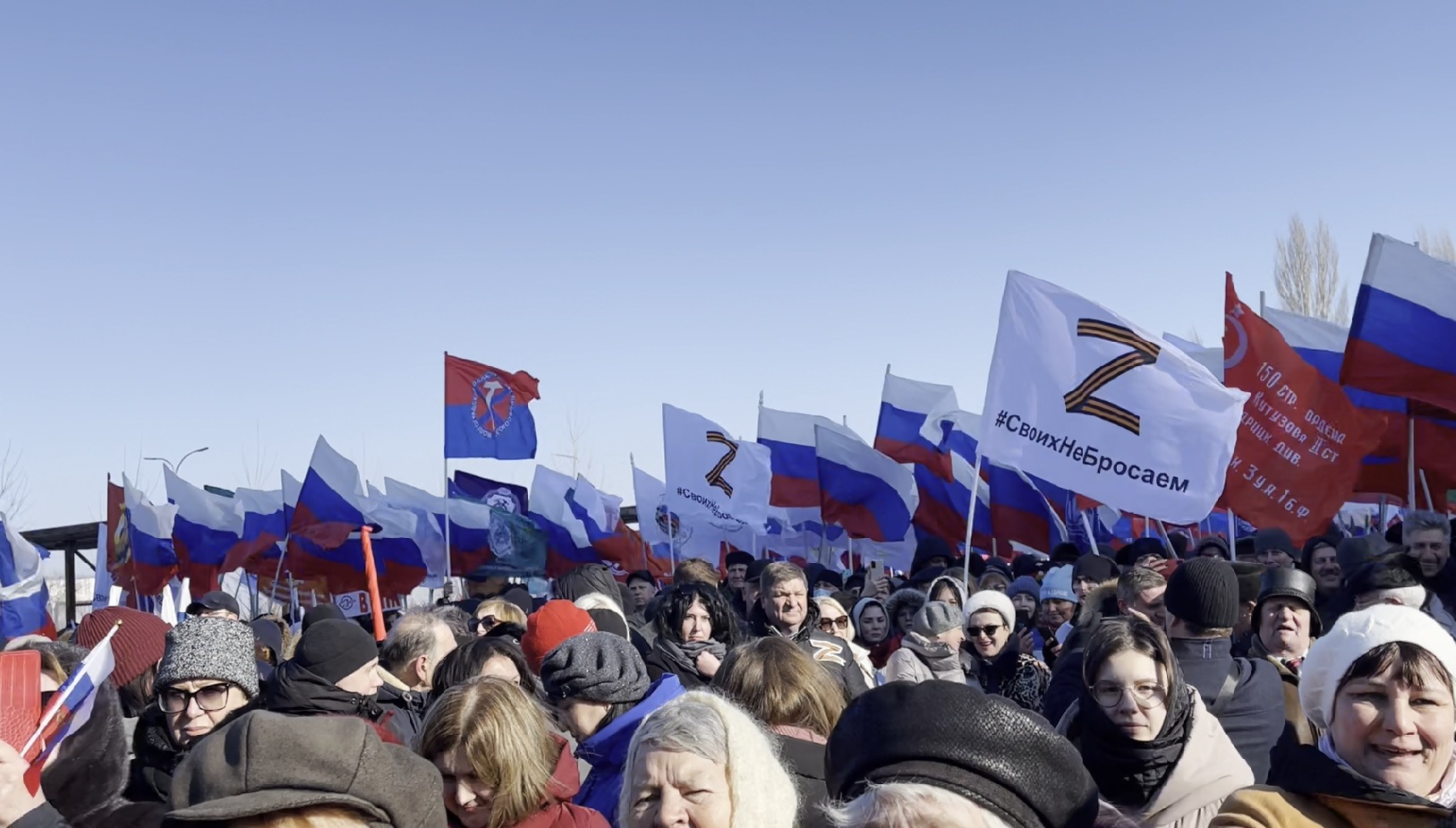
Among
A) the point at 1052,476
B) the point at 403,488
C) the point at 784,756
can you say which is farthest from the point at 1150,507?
the point at 403,488

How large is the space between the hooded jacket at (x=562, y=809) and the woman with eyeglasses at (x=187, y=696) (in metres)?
1.05

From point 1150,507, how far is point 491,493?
1387cm

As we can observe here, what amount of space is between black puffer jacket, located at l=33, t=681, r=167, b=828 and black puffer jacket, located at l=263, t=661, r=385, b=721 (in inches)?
39.4

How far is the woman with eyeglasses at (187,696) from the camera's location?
391 centimetres

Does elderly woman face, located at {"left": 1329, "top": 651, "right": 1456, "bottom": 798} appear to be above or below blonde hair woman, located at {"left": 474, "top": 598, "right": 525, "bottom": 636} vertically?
above

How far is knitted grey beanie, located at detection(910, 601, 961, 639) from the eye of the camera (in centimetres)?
624

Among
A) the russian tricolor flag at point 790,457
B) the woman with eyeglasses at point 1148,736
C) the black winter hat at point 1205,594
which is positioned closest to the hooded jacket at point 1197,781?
the woman with eyeglasses at point 1148,736

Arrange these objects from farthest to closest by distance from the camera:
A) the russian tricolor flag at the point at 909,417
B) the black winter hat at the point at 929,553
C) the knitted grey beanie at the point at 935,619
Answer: the russian tricolor flag at the point at 909,417 < the black winter hat at the point at 929,553 < the knitted grey beanie at the point at 935,619

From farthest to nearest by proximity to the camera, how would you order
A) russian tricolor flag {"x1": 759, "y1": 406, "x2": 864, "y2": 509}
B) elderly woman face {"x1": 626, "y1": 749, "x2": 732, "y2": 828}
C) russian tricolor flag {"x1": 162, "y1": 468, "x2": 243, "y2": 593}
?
russian tricolor flag {"x1": 162, "y1": 468, "x2": 243, "y2": 593} → russian tricolor flag {"x1": 759, "y1": 406, "x2": 864, "y2": 509} → elderly woman face {"x1": 626, "y1": 749, "x2": 732, "y2": 828}

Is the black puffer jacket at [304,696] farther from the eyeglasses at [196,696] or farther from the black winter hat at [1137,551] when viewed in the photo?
the black winter hat at [1137,551]

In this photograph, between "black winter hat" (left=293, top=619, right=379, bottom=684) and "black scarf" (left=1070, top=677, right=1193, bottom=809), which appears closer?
"black scarf" (left=1070, top=677, right=1193, bottom=809)

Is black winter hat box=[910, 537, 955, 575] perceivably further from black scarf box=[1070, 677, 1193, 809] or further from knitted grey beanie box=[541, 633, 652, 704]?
black scarf box=[1070, 677, 1193, 809]

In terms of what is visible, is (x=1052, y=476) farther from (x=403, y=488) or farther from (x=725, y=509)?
(x=403, y=488)

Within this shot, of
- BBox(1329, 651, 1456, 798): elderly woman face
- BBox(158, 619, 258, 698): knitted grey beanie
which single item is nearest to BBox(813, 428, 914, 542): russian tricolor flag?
BBox(158, 619, 258, 698): knitted grey beanie
